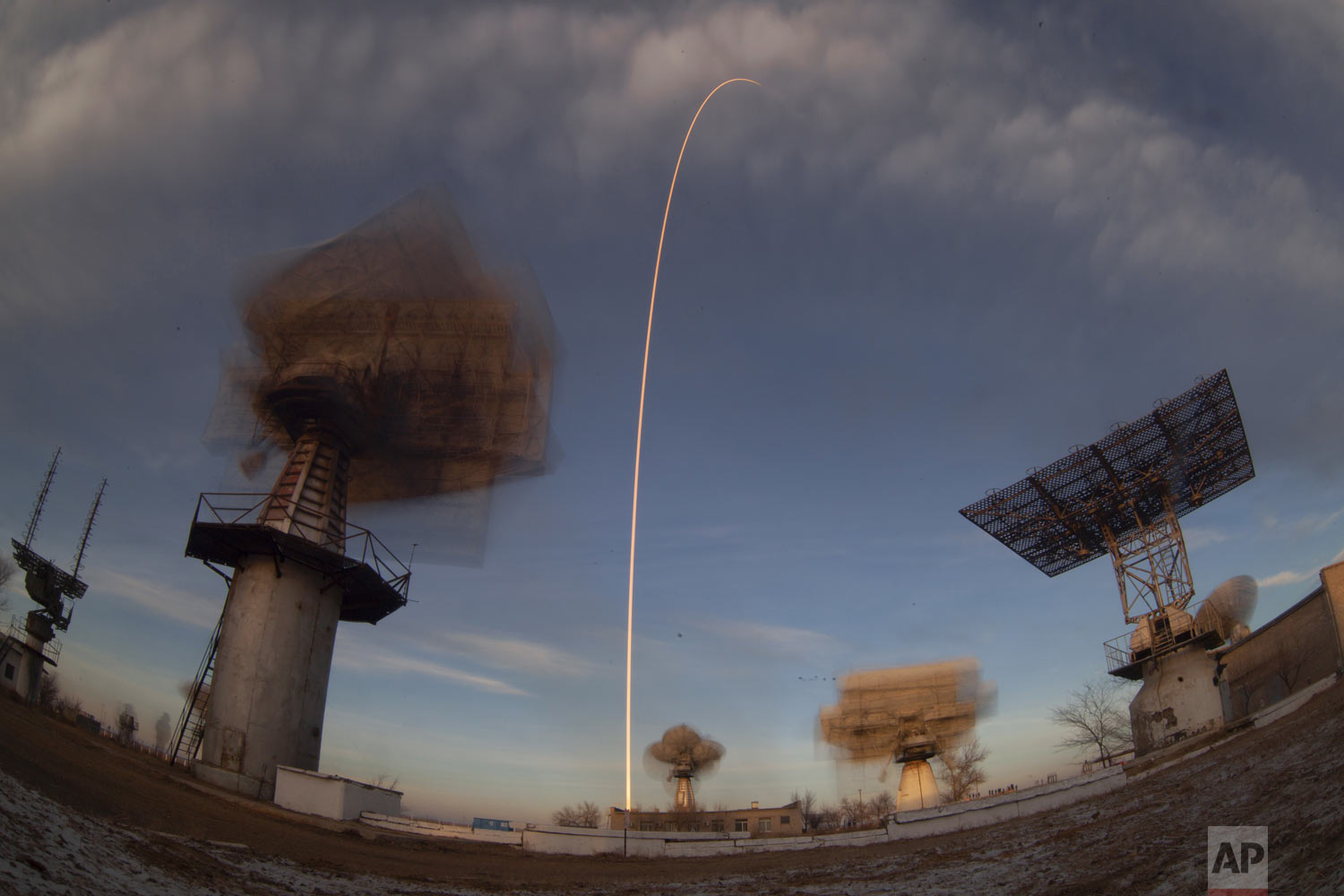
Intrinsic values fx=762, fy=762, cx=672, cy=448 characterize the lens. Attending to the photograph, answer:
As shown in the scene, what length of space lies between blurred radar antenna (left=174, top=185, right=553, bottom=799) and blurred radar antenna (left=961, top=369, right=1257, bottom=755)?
26.9 m

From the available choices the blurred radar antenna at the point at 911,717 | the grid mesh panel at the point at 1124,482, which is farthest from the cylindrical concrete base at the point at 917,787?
the grid mesh panel at the point at 1124,482

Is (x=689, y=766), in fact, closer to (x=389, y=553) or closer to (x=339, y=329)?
(x=389, y=553)

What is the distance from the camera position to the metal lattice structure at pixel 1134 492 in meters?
35.4

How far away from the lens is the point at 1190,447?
35.9 m

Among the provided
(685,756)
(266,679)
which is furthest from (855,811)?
(266,679)

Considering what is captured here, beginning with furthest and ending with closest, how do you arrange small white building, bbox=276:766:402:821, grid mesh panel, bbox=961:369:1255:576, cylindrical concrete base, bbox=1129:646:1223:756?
grid mesh panel, bbox=961:369:1255:576 < cylindrical concrete base, bbox=1129:646:1223:756 < small white building, bbox=276:766:402:821

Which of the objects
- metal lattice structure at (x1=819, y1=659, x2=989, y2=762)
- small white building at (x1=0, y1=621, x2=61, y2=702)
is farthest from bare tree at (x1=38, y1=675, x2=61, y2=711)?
metal lattice structure at (x1=819, y1=659, x2=989, y2=762)

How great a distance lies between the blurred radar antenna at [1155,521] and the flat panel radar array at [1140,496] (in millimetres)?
44

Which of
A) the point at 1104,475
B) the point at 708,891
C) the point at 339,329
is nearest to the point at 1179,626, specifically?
the point at 1104,475

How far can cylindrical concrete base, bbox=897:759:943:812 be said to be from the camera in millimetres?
44562

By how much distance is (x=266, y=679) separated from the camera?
26.7 metres

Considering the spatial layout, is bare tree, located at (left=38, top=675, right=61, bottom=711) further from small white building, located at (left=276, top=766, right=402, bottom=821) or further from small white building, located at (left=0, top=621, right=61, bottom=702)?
small white building, located at (left=276, top=766, right=402, bottom=821)

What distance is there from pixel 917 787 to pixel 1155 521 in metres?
20.4

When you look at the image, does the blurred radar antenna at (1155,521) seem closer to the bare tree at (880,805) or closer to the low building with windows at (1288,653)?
the low building with windows at (1288,653)
